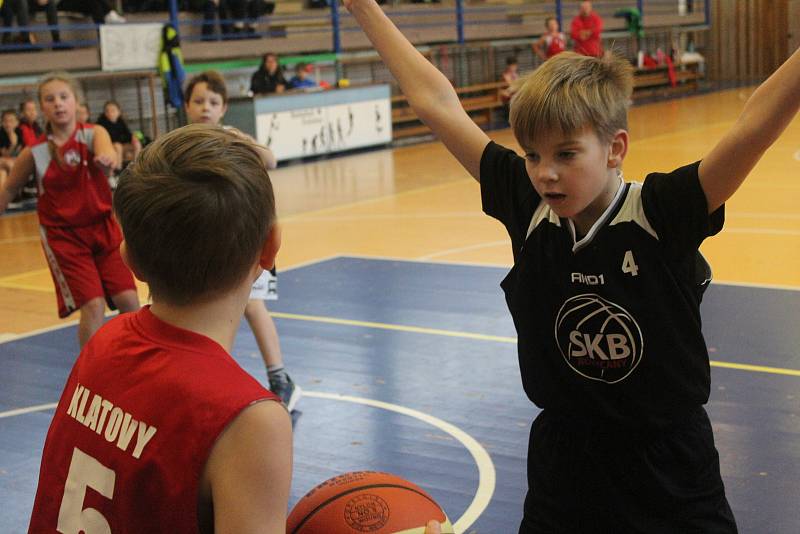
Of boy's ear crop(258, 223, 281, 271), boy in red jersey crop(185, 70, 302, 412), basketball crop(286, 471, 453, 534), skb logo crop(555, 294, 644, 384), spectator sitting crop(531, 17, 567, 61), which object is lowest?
boy in red jersey crop(185, 70, 302, 412)

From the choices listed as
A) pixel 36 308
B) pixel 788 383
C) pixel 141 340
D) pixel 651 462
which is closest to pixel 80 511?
pixel 141 340

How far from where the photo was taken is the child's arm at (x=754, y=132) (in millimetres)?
2064

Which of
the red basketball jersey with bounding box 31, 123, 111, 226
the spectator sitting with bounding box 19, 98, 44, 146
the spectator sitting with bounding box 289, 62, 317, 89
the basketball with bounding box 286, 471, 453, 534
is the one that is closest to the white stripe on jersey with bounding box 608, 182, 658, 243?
the basketball with bounding box 286, 471, 453, 534

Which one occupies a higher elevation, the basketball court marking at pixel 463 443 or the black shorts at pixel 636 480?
the black shorts at pixel 636 480

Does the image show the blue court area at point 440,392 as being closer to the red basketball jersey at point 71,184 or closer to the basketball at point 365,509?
the red basketball jersey at point 71,184

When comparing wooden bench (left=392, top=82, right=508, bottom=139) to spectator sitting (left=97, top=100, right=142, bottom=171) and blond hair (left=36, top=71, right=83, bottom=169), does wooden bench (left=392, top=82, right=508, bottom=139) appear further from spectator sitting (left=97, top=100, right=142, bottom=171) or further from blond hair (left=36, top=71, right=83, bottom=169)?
blond hair (left=36, top=71, right=83, bottom=169)

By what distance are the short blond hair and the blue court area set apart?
1.96m

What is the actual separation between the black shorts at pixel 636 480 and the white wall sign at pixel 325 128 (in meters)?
13.4

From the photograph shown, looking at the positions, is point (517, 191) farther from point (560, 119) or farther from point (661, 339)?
point (661, 339)

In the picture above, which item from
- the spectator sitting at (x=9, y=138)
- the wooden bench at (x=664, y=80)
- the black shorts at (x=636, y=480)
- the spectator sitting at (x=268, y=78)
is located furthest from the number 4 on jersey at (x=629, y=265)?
the wooden bench at (x=664, y=80)

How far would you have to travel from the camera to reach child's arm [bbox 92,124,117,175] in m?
5.55

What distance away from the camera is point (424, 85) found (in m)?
2.61

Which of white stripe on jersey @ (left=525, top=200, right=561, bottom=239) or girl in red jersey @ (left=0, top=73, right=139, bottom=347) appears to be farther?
girl in red jersey @ (left=0, top=73, right=139, bottom=347)

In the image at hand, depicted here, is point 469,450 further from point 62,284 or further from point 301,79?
point 301,79
